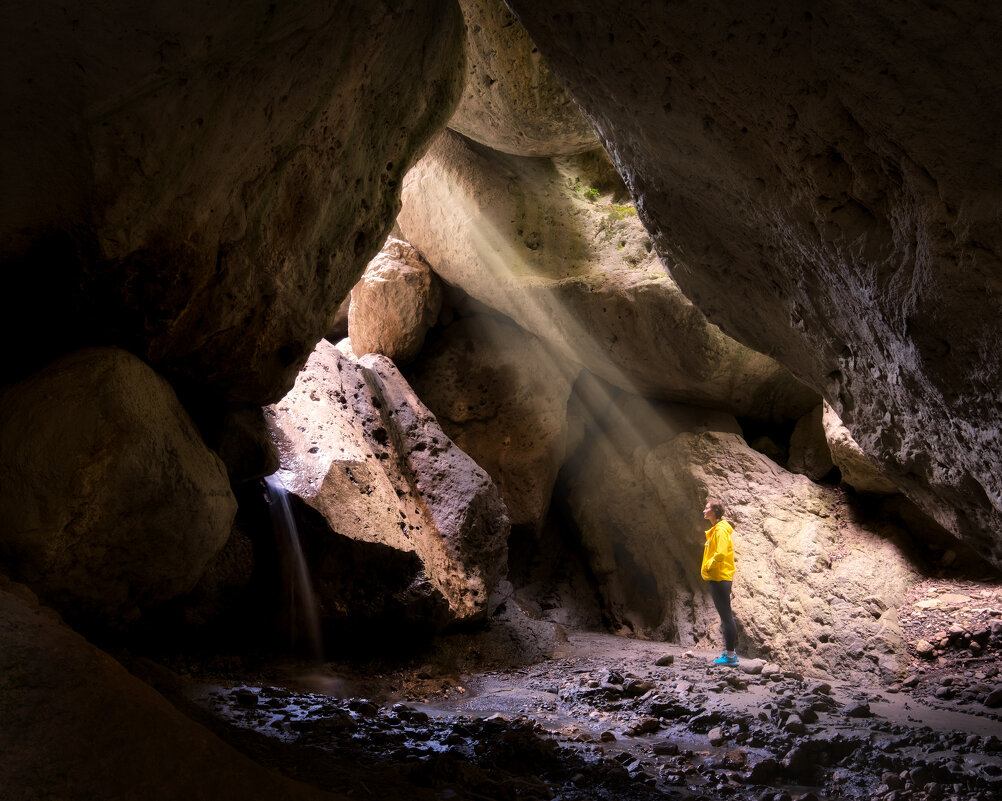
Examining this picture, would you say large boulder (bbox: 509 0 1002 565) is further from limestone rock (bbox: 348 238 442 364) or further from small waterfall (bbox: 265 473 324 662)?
limestone rock (bbox: 348 238 442 364)

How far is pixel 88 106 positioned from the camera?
253 cm

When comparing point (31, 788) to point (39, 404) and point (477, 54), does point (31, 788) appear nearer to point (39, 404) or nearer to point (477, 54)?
point (39, 404)

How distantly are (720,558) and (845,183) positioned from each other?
436 cm

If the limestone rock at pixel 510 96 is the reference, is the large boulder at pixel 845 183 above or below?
below

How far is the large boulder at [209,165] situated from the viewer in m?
2.49

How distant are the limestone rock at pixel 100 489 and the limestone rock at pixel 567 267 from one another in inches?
191

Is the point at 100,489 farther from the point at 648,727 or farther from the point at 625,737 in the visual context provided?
the point at 648,727

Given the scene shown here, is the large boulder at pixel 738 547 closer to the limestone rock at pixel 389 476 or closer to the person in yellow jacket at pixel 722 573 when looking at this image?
the person in yellow jacket at pixel 722 573

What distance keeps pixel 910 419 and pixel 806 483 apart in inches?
180

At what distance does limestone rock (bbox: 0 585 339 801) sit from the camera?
72.2 inches

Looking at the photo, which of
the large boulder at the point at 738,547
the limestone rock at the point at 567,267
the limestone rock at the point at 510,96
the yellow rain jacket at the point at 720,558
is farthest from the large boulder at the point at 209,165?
the large boulder at the point at 738,547

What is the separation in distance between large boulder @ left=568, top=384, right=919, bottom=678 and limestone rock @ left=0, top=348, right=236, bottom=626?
5114 millimetres

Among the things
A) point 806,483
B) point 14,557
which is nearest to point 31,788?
point 14,557

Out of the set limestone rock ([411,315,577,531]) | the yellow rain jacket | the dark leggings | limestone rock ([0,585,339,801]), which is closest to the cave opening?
limestone rock ([0,585,339,801])
